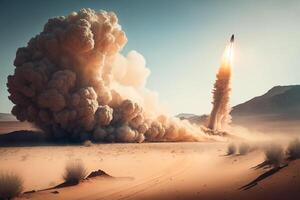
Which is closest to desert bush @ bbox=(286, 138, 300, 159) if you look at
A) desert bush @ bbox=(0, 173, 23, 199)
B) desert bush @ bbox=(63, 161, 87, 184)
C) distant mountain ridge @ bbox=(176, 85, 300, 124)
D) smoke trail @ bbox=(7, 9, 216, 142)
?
desert bush @ bbox=(63, 161, 87, 184)

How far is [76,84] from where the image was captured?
39.2 m

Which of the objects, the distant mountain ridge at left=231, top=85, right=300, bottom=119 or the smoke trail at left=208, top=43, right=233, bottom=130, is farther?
the distant mountain ridge at left=231, top=85, right=300, bottom=119

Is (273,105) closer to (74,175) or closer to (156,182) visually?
(156,182)

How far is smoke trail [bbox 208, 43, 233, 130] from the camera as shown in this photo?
46797mm

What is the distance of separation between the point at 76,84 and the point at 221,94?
19763mm

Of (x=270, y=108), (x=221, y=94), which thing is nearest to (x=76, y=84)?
(x=221, y=94)

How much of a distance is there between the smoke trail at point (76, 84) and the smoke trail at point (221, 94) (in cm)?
1129

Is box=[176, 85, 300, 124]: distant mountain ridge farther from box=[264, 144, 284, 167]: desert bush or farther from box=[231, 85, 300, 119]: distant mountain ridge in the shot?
box=[264, 144, 284, 167]: desert bush

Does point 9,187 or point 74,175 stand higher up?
point 74,175

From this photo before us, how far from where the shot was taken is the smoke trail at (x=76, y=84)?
3659 centimetres

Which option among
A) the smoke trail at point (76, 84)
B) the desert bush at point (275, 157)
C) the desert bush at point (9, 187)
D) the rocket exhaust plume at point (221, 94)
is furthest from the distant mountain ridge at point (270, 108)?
the desert bush at point (9, 187)

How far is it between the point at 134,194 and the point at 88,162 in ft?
32.4

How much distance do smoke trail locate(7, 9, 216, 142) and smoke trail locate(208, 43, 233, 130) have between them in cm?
1129

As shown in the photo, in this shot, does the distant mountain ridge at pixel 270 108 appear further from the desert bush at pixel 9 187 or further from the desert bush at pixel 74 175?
the desert bush at pixel 9 187
